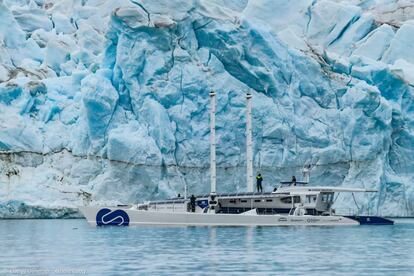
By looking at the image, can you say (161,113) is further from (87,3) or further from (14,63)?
(87,3)

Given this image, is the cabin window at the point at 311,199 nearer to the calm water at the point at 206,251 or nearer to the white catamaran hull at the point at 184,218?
the white catamaran hull at the point at 184,218

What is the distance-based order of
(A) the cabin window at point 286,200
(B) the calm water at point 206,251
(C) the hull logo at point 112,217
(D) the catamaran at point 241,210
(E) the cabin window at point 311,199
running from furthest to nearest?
(E) the cabin window at point 311,199 → (A) the cabin window at point 286,200 → (C) the hull logo at point 112,217 → (D) the catamaran at point 241,210 → (B) the calm water at point 206,251

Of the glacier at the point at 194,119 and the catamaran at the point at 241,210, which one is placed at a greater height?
the glacier at the point at 194,119

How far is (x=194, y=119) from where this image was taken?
4534cm

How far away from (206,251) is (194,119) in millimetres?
21051

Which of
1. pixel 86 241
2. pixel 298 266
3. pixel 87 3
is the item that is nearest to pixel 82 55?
pixel 87 3

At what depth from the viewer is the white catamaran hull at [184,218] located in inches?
1503

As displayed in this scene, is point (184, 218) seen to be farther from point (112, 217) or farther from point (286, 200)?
point (286, 200)

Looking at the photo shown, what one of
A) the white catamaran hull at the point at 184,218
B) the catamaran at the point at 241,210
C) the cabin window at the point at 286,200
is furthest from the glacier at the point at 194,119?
the cabin window at the point at 286,200

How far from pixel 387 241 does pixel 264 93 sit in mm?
18157

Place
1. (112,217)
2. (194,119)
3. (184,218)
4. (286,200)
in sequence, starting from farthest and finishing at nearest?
(194,119) < (286,200) < (112,217) < (184,218)

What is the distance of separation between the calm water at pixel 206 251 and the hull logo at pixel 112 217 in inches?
68.3

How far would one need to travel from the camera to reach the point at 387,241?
2958cm

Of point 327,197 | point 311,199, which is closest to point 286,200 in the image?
point 311,199
